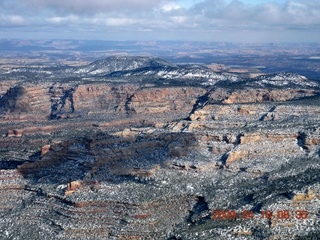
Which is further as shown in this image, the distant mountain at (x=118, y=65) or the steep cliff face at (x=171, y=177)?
the distant mountain at (x=118, y=65)

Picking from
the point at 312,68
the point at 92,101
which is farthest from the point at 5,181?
the point at 312,68
